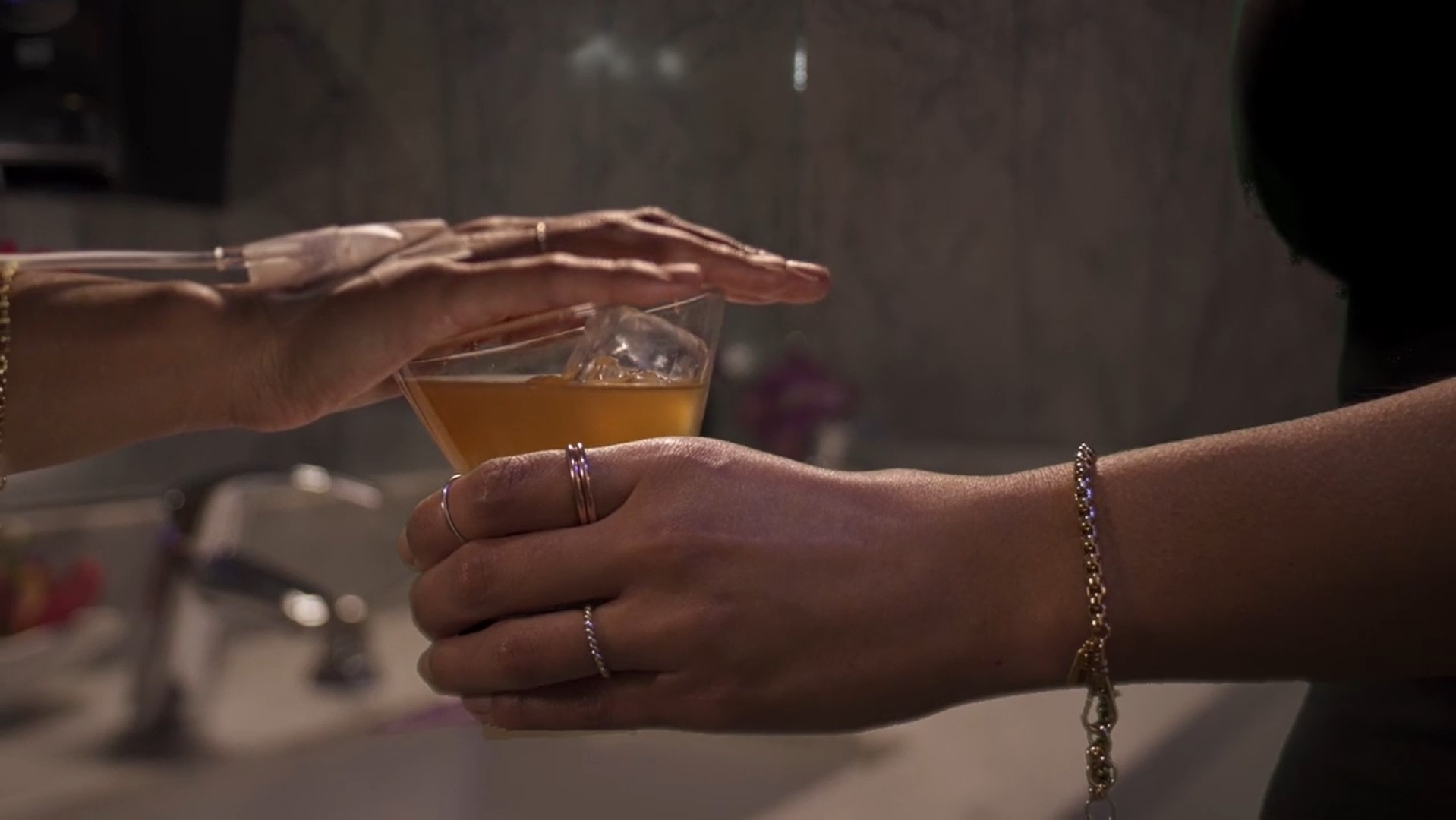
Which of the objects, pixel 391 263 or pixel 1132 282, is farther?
pixel 1132 282

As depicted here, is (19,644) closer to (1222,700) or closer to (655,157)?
(655,157)

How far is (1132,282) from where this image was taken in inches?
38.8

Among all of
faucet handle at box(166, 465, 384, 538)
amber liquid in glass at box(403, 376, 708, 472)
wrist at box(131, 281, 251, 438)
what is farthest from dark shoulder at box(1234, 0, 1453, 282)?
faucet handle at box(166, 465, 384, 538)

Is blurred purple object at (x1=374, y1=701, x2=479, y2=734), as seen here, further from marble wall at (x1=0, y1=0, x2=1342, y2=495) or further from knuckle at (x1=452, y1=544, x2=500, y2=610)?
knuckle at (x1=452, y1=544, x2=500, y2=610)

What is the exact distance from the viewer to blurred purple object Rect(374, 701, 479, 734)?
856 mm

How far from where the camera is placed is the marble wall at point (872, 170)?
0.84 metres

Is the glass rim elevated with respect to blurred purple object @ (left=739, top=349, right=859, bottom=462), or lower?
elevated

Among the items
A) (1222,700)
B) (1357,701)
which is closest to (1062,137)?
(1222,700)

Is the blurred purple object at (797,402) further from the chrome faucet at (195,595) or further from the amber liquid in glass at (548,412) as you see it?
the amber liquid in glass at (548,412)

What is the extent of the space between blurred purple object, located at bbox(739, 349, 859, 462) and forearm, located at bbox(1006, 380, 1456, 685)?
85 centimetres

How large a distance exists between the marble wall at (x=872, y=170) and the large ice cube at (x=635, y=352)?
39cm

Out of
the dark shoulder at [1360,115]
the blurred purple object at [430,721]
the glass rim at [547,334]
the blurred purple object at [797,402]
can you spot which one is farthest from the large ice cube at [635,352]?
the blurred purple object at [797,402]

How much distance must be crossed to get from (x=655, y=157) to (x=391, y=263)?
0.58 meters

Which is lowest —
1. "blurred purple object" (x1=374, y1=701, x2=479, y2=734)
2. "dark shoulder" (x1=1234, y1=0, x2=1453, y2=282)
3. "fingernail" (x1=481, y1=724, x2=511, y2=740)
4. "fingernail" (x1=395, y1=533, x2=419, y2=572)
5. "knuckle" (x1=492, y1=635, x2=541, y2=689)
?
"blurred purple object" (x1=374, y1=701, x2=479, y2=734)
